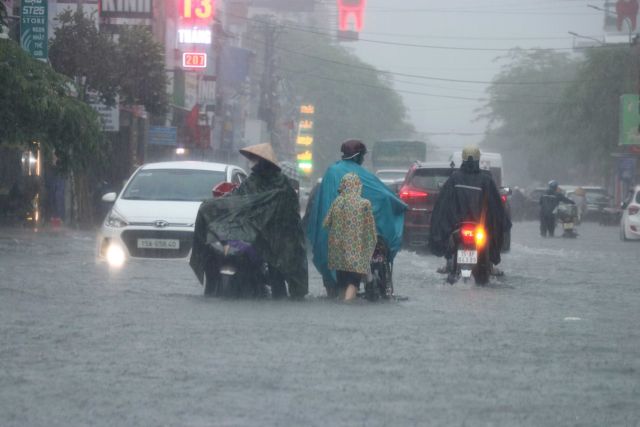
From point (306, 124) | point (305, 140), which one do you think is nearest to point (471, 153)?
point (306, 124)

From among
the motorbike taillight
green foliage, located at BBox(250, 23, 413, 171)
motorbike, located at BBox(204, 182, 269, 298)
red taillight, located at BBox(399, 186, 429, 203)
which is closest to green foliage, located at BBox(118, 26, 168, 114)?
red taillight, located at BBox(399, 186, 429, 203)

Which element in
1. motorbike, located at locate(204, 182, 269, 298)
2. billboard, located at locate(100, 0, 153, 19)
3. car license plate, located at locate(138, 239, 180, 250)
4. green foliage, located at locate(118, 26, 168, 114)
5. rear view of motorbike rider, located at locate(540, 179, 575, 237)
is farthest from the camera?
billboard, located at locate(100, 0, 153, 19)

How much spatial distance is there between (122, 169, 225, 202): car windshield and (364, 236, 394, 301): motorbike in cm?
554

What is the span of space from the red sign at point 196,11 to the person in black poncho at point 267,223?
45614 mm

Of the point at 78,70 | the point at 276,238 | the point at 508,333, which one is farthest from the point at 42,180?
the point at 508,333

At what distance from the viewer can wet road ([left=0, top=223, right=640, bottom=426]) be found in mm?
7059

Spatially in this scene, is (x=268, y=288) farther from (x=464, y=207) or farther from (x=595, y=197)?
(x=595, y=197)

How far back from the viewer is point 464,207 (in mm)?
16172

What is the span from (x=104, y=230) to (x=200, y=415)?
11879mm

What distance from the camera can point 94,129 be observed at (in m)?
26.1

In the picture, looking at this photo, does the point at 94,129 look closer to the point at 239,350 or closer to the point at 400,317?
the point at 400,317

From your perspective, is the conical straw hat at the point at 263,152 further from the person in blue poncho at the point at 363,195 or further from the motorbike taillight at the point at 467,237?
the motorbike taillight at the point at 467,237

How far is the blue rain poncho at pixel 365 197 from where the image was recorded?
14016 mm

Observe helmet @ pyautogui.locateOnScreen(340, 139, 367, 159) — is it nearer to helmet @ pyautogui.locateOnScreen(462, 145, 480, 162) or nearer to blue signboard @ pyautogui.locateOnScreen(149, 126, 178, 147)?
helmet @ pyautogui.locateOnScreen(462, 145, 480, 162)
